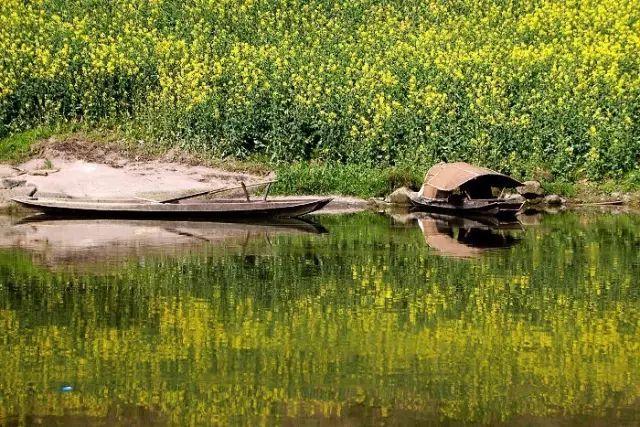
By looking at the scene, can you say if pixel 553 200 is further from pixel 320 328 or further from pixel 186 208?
pixel 320 328

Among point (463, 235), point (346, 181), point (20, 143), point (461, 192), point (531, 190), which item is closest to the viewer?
point (463, 235)

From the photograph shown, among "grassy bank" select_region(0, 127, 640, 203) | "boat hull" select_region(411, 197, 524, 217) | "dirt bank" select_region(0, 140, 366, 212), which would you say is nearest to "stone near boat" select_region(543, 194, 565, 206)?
"grassy bank" select_region(0, 127, 640, 203)

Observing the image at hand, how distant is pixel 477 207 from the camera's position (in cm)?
2584

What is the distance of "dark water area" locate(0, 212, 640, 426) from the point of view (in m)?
11.1

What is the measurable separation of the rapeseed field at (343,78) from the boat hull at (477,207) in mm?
2483

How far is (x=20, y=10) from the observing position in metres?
34.9

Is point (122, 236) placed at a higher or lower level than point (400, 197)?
lower

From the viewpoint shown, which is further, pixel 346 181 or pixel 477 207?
pixel 346 181

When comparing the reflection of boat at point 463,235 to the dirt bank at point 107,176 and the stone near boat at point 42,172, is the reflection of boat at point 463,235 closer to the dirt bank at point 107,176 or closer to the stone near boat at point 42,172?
the dirt bank at point 107,176

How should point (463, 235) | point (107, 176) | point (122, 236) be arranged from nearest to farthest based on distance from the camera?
point (122, 236), point (463, 235), point (107, 176)

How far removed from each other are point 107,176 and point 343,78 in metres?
6.20

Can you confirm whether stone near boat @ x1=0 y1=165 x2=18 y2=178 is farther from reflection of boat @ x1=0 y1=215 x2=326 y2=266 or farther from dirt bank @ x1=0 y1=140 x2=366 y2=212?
reflection of boat @ x1=0 y1=215 x2=326 y2=266

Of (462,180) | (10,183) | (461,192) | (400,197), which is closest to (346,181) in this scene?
(400,197)

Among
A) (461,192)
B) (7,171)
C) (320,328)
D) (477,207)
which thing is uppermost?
(7,171)
